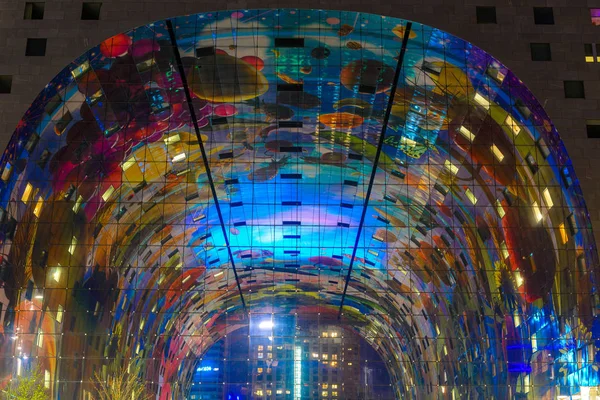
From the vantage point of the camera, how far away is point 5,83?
2639 centimetres

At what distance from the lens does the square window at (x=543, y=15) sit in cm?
2728

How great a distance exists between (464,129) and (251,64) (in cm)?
804

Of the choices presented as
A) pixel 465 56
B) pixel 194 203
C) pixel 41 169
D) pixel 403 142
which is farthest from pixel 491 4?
pixel 41 169

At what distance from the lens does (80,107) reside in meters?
28.4

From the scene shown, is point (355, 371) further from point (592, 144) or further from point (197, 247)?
point (592, 144)

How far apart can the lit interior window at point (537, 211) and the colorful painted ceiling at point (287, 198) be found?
0.20m

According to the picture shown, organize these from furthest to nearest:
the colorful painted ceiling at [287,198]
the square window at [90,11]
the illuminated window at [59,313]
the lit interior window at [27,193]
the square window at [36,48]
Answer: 1. the illuminated window at [59,313]
2. the lit interior window at [27,193]
3. the colorful painted ceiling at [287,198]
4. the square window at [90,11]
5. the square window at [36,48]

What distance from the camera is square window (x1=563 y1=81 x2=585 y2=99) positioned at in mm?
26669

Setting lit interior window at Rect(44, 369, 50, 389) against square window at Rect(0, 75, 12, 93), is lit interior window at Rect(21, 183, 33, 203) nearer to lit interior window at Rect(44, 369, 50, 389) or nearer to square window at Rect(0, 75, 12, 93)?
square window at Rect(0, 75, 12, 93)

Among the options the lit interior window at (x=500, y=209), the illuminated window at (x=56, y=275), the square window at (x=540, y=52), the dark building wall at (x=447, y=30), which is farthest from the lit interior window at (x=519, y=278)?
the illuminated window at (x=56, y=275)

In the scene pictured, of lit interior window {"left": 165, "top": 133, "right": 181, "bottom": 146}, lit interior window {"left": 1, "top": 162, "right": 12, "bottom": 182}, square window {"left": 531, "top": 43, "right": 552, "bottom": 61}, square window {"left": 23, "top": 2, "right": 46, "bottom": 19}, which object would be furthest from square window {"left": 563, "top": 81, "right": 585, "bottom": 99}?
lit interior window {"left": 1, "top": 162, "right": 12, "bottom": 182}

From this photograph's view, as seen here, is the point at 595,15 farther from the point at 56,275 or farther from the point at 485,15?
the point at 56,275

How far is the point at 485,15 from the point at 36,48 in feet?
48.2

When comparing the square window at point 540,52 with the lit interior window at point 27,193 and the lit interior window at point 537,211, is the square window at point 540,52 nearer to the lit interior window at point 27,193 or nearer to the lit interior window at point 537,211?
the lit interior window at point 537,211
